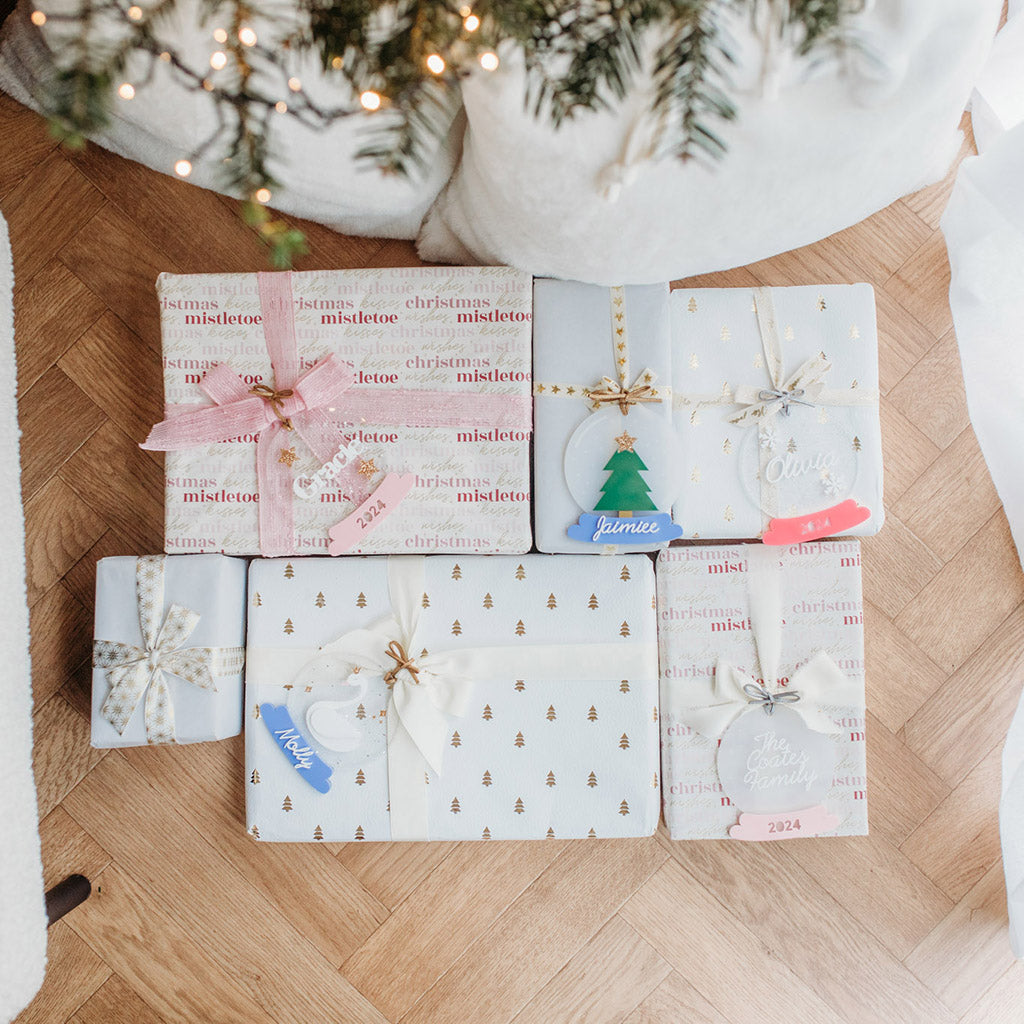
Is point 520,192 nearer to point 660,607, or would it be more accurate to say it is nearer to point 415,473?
point 415,473

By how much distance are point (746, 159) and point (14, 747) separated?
41.6 inches

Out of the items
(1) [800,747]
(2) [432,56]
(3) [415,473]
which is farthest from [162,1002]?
(2) [432,56]

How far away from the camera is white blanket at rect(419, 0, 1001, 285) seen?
708mm

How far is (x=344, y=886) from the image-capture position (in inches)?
46.0

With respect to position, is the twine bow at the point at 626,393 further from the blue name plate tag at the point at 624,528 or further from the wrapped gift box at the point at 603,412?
the blue name plate tag at the point at 624,528

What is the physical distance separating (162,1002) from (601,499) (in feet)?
3.00

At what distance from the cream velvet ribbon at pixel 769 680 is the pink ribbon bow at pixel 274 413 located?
0.55 m

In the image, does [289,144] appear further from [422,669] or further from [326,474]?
[422,669]

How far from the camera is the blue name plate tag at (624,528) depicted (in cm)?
101

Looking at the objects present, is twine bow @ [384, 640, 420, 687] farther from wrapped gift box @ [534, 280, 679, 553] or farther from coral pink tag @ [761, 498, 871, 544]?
coral pink tag @ [761, 498, 871, 544]

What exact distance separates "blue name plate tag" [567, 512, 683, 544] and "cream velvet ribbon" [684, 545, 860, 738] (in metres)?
0.14

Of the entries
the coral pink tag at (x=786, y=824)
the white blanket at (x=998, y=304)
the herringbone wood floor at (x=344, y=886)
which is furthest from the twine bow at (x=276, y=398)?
the white blanket at (x=998, y=304)

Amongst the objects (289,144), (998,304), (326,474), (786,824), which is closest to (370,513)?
(326,474)

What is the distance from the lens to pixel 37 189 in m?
1.15
